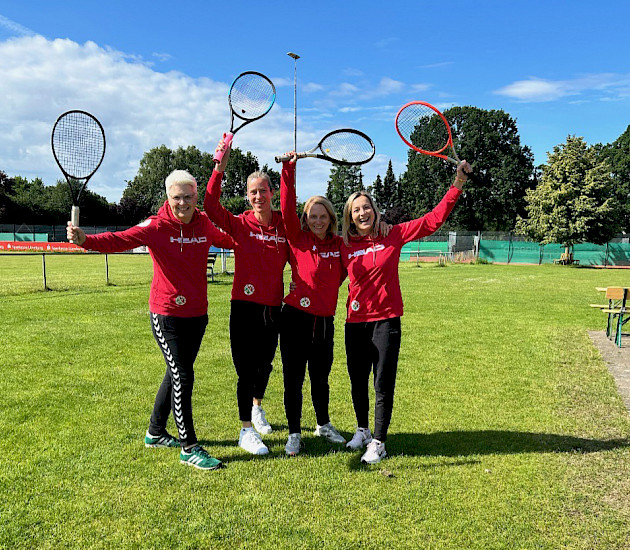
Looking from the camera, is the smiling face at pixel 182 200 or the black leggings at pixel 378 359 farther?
the black leggings at pixel 378 359

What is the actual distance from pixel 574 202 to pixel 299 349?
39461 millimetres

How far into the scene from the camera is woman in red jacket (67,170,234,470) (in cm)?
381

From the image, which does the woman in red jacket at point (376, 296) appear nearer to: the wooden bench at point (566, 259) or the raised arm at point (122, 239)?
the raised arm at point (122, 239)

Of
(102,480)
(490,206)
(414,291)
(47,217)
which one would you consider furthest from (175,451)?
(47,217)

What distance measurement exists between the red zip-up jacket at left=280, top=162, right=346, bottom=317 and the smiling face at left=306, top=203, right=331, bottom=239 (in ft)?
0.27

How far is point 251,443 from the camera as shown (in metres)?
4.12

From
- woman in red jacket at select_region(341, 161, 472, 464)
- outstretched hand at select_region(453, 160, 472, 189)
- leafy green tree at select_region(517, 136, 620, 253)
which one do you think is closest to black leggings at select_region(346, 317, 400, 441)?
woman in red jacket at select_region(341, 161, 472, 464)

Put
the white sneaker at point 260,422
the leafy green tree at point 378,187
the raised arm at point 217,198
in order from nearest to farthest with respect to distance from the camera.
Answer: the raised arm at point 217,198 → the white sneaker at point 260,422 → the leafy green tree at point 378,187

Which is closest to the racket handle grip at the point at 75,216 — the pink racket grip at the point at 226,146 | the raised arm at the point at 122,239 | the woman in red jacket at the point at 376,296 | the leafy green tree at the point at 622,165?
the raised arm at the point at 122,239

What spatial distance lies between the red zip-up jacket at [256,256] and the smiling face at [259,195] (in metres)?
0.13

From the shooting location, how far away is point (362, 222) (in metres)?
4.09

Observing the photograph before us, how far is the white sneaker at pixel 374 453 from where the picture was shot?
3.93 m

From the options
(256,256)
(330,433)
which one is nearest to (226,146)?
(256,256)

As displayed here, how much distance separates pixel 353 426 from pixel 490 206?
211 feet
